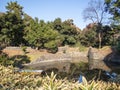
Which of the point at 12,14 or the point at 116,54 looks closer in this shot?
the point at 12,14

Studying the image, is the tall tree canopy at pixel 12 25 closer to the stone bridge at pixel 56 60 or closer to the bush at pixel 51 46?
the bush at pixel 51 46

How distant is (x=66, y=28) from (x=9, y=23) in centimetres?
1408

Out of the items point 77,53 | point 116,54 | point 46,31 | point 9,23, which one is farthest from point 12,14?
point 116,54

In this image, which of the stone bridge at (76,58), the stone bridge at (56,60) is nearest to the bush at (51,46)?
the stone bridge at (76,58)

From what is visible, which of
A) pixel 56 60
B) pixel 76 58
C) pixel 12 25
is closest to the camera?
pixel 12 25

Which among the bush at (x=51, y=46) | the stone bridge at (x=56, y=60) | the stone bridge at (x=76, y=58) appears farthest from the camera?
the bush at (x=51, y=46)

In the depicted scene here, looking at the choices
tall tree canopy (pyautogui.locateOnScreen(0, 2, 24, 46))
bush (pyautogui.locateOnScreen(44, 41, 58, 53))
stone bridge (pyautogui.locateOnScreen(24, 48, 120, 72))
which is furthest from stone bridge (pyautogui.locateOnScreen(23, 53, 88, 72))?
tall tree canopy (pyautogui.locateOnScreen(0, 2, 24, 46))

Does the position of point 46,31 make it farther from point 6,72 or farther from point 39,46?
point 6,72

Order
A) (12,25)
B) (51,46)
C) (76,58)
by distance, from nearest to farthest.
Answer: (12,25) → (51,46) → (76,58)

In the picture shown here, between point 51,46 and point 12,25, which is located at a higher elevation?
point 12,25

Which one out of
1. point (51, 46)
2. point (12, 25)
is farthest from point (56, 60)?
point (12, 25)

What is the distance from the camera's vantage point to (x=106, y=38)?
43906 mm

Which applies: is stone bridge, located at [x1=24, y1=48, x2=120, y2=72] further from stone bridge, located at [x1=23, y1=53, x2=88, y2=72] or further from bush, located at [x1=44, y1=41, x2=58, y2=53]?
bush, located at [x1=44, y1=41, x2=58, y2=53]

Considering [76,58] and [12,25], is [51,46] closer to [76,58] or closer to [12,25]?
[76,58]
